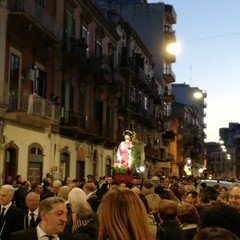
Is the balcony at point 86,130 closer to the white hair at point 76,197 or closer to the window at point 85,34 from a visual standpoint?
the window at point 85,34

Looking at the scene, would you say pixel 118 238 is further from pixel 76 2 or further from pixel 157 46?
pixel 157 46

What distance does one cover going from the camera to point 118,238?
12.3ft

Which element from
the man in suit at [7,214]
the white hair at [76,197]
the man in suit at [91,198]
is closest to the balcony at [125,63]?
the man in suit at [91,198]

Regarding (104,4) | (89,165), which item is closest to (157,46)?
(104,4)

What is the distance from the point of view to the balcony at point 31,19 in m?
20.7

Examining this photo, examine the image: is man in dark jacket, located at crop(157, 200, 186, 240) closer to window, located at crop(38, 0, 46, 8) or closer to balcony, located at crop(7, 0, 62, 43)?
balcony, located at crop(7, 0, 62, 43)

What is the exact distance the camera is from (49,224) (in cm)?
489

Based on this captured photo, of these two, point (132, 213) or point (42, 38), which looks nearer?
point (132, 213)

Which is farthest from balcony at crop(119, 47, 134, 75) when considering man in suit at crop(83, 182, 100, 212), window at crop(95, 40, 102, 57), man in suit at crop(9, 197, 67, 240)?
man in suit at crop(9, 197, 67, 240)

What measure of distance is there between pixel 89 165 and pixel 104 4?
78.4 feet

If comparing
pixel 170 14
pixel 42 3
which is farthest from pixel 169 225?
pixel 170 14

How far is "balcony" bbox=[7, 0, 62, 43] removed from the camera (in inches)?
816

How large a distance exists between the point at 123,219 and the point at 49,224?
129cm

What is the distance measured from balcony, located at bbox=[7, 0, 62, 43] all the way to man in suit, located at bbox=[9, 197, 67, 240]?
16469 millimetres
